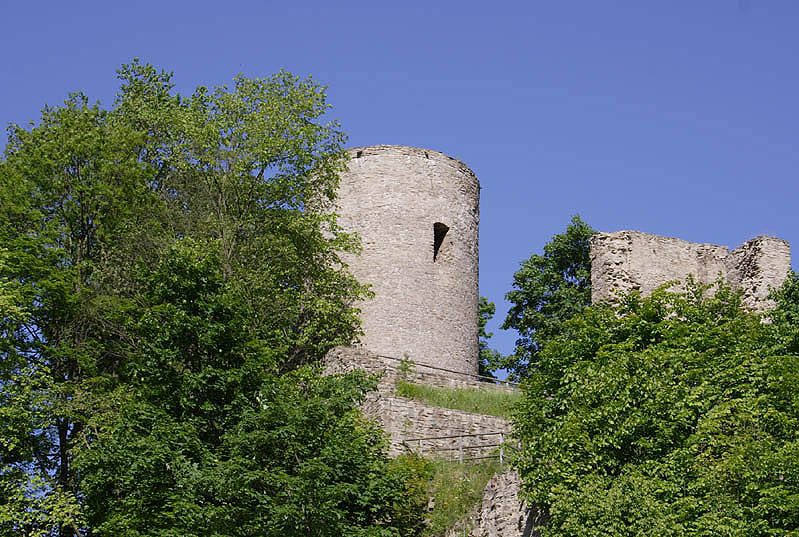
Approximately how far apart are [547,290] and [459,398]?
896 cm

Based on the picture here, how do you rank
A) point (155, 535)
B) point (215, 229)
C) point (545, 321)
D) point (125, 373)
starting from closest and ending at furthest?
point (155, 535), point (125, 373), point (215, 229), point (545, 321)

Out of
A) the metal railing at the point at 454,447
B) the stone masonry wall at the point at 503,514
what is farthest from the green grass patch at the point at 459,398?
the stone masonry wall at the point at 503,514

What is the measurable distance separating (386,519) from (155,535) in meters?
3.89

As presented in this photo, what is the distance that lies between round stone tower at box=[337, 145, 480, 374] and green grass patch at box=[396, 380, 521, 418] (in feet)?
10.4

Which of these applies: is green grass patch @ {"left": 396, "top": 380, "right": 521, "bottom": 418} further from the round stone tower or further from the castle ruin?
the round stone tower

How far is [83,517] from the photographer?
20.0 meters

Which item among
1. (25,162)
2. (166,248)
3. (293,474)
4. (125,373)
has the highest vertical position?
(25,162)

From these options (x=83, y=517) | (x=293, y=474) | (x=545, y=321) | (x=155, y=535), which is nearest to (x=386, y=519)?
(x=293, y=474)

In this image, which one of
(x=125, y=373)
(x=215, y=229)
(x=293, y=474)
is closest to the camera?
(x=293, y=474)

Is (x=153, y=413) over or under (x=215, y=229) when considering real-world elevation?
under

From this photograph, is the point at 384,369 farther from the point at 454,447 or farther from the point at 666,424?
the point at 666,424

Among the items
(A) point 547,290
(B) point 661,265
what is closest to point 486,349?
(A) point 547,290

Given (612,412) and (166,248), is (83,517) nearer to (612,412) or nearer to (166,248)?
(166,248)

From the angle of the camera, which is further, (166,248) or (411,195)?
(411,195)
